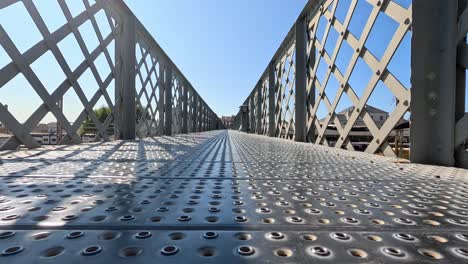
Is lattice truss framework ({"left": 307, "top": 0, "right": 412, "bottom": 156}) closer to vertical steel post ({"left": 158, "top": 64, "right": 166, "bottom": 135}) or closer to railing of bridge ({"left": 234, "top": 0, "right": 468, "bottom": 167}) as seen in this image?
railing of bridge ({"left": 234, "top": 0, "right": 468, "bottom": 167})

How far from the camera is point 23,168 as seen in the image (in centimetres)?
211

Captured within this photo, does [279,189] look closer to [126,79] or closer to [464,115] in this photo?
[464,115]

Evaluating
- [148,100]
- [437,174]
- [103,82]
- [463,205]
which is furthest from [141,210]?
[148,100]

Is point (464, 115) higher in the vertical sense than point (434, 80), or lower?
lower

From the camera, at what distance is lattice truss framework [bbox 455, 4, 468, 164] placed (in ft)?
7.39

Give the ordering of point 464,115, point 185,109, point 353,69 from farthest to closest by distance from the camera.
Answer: point 185,109 < point 353,69 < point 464,115

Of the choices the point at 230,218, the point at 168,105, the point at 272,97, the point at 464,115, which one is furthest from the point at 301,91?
the point at 168,105

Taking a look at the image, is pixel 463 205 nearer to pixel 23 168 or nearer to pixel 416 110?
pixel 416 110

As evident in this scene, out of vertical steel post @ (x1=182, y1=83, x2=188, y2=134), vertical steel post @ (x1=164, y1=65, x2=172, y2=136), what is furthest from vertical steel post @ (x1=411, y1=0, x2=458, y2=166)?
vertical steel post @ (x1=182, y1=83, x2=188, y2=134)

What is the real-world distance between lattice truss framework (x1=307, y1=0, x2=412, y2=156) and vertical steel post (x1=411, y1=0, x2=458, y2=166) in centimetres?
18

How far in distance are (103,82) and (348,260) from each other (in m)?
5.43

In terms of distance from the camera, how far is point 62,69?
4070 mm

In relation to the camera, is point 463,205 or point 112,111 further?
point 112,111

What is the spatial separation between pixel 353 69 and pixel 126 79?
4.69 metres
